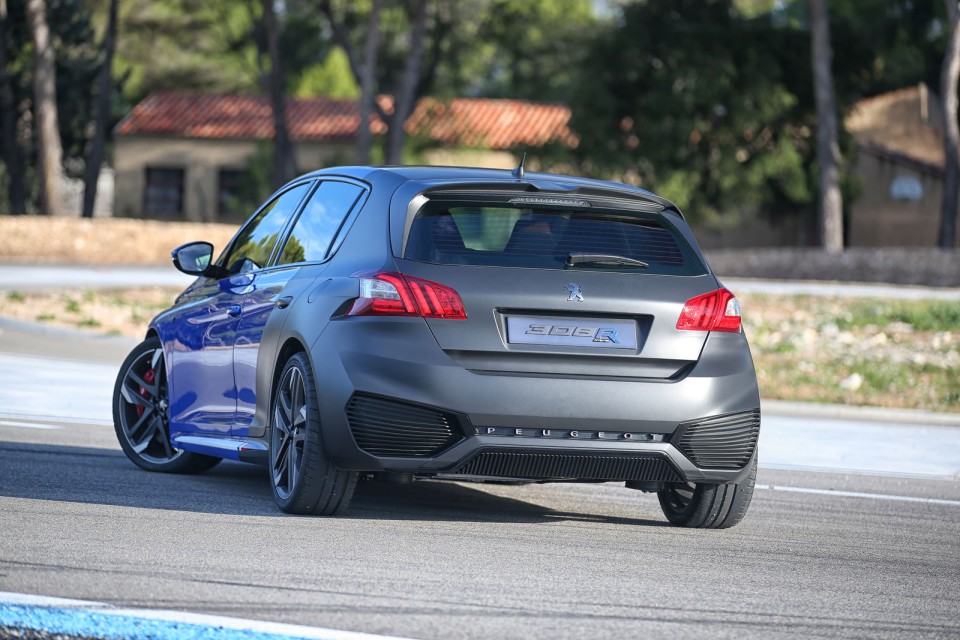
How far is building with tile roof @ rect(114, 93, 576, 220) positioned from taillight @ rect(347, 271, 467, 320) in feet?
189

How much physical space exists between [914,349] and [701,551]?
14.0 m

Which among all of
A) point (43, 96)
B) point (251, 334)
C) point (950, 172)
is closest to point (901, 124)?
point (950, 172)

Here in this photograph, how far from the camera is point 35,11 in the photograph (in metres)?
48.1

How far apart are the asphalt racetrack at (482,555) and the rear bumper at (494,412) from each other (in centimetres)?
34

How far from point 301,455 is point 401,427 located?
0.63 metres

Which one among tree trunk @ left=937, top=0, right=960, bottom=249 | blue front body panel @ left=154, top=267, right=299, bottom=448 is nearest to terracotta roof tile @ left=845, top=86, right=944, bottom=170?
tree trunk @ left=937, top=0, right=960, bottom=249

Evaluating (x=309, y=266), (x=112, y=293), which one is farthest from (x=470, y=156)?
(x=309, y=266)

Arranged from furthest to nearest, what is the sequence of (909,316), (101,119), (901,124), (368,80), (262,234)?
(901,124) < (101,119) < (368,80) < (909,316) < (262,234)

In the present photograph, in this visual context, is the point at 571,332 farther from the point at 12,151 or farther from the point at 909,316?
the point at 12,151

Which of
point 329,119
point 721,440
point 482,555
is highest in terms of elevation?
point 721,440

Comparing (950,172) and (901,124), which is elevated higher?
(950,172)

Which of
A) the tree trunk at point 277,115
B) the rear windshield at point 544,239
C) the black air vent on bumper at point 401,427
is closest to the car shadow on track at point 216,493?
the black air vent on bumper at point 401,427

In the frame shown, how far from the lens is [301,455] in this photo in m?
7.52

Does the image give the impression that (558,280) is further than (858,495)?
No
